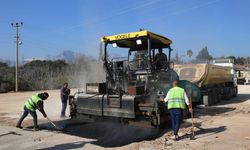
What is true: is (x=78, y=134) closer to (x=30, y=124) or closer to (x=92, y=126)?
(x=92, y=126)

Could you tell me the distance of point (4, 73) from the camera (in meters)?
46.7

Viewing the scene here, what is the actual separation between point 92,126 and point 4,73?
37.2 m

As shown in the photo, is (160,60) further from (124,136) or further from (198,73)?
(198,73)

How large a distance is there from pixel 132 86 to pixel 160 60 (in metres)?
1.57

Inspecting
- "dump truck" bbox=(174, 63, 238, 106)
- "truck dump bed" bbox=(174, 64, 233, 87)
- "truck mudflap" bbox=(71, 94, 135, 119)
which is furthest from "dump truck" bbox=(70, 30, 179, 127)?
"truck dump bed" bbox=(174, 64, 233, 87)

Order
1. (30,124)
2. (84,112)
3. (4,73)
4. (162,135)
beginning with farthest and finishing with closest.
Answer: (4,73) < (30,124) < (84,112) < (162,135)

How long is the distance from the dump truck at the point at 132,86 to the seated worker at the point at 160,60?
0.04 m

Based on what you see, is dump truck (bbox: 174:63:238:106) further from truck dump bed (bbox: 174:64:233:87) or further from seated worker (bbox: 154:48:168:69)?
seated worker (bbox: 154:48:168:69)

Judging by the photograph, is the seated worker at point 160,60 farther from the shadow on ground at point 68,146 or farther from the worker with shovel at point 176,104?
the shadow on ground at point 68,146

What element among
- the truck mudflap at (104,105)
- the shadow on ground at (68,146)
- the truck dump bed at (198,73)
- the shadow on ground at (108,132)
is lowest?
the shadow on ground at (68,146)

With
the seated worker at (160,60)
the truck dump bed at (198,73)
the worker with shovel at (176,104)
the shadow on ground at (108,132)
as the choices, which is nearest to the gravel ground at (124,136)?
the shadow on ground at (108,132)

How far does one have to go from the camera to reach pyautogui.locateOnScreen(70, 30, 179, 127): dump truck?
1027 cm

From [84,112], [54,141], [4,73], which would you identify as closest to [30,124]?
[84,112]

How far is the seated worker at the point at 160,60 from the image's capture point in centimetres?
1150
